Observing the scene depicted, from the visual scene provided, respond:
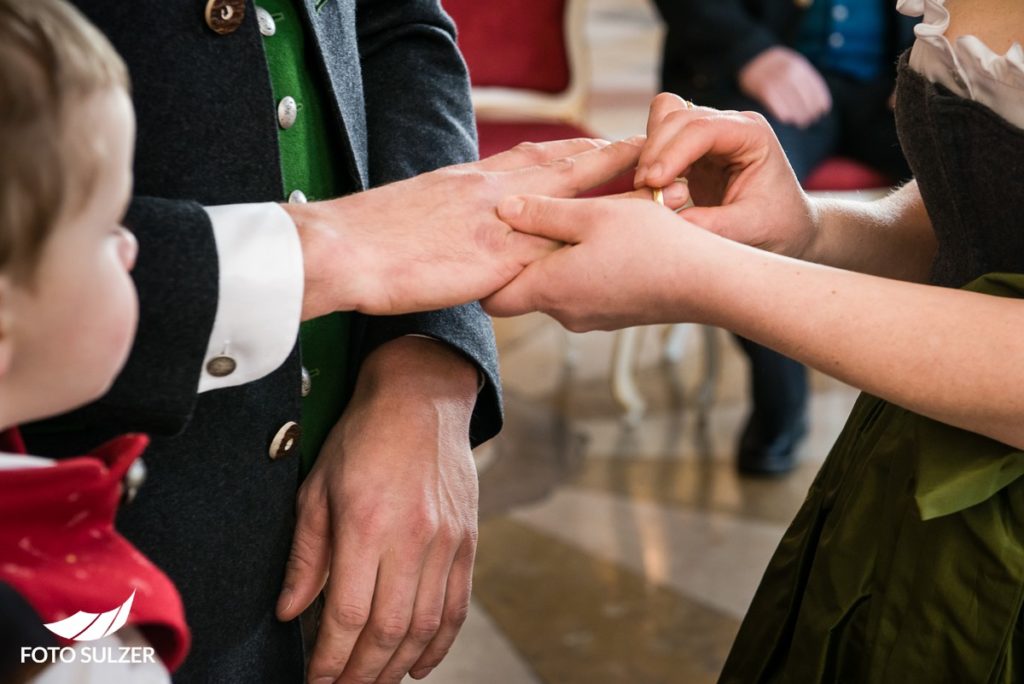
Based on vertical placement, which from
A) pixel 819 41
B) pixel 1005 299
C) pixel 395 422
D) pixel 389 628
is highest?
pixel 1005 299

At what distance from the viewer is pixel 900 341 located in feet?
3.00

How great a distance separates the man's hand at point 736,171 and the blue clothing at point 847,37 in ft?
6.54

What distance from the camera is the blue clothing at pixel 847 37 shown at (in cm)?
295

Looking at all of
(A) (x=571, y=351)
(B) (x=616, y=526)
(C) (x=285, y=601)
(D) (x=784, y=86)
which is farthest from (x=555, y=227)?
(A) (x=571, y=351)

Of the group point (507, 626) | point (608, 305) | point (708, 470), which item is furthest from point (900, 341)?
point (708, 470)

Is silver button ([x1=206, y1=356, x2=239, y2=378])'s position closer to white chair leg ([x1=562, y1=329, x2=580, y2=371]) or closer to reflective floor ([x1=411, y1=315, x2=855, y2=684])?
reflective floor ([x1=411, y1=315, x2=855, y2=684])

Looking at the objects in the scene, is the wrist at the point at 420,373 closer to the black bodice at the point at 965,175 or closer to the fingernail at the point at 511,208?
the fingernail at the point at 511,208

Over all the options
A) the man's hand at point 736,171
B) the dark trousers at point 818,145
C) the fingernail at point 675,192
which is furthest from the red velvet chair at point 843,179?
the fingernail at point 675,192

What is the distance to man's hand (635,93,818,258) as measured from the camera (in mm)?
1067

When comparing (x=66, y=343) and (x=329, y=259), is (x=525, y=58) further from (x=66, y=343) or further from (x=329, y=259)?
(x=66, y=343)

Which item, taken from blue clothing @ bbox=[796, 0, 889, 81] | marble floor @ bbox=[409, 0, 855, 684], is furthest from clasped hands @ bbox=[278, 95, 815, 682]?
blue clothing @ bbox=[796, 0, 889, 81]

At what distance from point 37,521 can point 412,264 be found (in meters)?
0.37

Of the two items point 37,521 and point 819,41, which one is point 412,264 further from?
point 819,41

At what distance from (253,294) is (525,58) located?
101 inches
